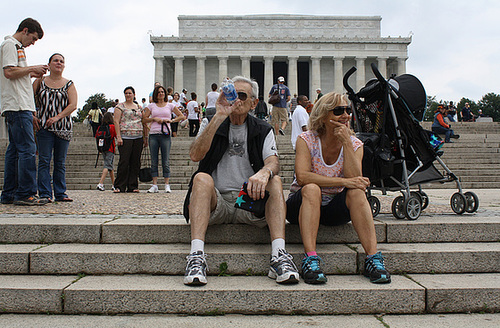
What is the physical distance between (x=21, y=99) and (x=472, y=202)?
5.46m

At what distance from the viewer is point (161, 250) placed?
11.5ft

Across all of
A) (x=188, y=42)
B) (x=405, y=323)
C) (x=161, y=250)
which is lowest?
(x=405, y=323)

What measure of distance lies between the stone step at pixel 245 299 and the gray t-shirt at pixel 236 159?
95cm

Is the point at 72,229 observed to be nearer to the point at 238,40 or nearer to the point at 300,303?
the point at 300,303

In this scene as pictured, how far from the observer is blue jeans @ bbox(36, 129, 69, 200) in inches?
222

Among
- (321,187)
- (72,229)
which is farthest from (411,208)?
(72,229)

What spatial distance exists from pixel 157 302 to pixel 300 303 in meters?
0.98

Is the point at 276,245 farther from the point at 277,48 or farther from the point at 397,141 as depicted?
the point at 277,48

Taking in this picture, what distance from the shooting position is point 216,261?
338cm

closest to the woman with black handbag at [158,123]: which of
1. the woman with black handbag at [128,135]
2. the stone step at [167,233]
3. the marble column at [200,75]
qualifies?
the woman with black handbag at [128,135]

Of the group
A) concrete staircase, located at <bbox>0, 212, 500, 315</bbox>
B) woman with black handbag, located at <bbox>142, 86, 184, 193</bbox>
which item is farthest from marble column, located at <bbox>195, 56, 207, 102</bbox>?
concrete staircase, located at <bbox>0, 212, 500, 315</bbox>

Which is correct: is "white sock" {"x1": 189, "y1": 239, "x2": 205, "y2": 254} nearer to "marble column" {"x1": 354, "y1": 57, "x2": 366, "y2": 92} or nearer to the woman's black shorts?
the woman's black shorts

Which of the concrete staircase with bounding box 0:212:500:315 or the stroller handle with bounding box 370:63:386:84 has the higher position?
the stroller handle with bounding box 370:63:386:84

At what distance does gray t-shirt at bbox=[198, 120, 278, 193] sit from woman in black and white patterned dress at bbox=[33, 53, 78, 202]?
9.94 ft
